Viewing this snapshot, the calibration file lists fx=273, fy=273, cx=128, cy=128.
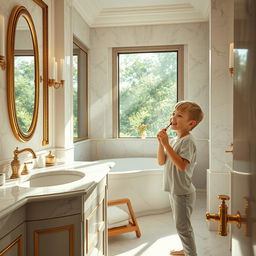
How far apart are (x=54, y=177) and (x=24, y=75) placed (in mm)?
793

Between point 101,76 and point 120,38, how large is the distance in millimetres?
674

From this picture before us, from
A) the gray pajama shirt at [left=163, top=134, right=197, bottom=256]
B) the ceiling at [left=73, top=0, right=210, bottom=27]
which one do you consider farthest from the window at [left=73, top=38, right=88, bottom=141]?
the gray pajama shirt at [left=163, top=134, right=197, bottom=256]

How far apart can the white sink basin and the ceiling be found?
103 inches

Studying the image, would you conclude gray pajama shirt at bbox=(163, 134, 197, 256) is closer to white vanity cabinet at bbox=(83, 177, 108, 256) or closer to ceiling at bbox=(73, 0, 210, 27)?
white vanity cabinet at bbox=(83, 177, 108, 256)

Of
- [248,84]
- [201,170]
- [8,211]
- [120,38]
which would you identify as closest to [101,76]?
[120,38]

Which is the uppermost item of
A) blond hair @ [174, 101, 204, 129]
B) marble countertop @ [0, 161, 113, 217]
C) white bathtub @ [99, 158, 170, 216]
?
blond hair @ [174, 101, 204, 129]

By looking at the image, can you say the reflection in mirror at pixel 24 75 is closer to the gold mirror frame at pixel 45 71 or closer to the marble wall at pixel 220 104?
the gold mirror frame at pixel 45 71

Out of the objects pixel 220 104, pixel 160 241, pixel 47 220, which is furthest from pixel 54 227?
pixel 220 104

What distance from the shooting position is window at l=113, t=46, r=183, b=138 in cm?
438

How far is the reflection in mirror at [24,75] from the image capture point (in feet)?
6.35

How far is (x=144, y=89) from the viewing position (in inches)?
175

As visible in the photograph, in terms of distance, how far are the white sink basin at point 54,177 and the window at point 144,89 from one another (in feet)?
8.38

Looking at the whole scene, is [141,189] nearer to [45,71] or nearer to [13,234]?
[45,71]

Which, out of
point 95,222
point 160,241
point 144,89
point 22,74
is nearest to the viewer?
point 95,222
